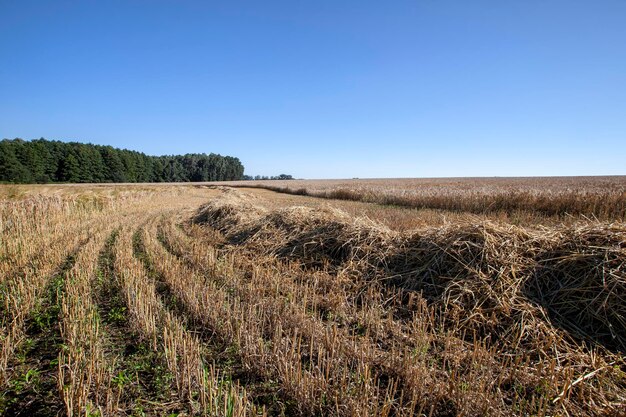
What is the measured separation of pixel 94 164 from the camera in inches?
3236

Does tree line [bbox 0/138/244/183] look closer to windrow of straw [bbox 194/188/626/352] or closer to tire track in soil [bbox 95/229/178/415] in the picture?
tire track in soil [bbox 95/229/178/415]

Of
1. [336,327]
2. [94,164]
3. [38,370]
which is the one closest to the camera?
[38,370]

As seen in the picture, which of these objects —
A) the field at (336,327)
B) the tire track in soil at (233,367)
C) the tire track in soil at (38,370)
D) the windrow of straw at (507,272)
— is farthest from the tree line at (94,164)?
the windrow of straw at (507,272)

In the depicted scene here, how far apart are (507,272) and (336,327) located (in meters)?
2.96

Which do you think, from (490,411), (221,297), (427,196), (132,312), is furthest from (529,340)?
(427,196)

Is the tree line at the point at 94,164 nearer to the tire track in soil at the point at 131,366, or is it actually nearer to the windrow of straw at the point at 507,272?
the tire track in soil at the point at 131,366

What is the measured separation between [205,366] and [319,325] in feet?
4.62

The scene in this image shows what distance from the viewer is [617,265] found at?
3854 mm

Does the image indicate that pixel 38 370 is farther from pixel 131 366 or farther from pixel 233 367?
pixel 233 367

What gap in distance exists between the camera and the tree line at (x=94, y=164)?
66.0m

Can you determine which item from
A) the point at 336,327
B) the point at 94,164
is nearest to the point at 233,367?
the point at 336,327

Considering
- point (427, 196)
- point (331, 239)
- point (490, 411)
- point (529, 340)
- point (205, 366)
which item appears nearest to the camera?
point (490, 411)

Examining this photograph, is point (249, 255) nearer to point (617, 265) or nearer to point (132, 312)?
point (132, 312)

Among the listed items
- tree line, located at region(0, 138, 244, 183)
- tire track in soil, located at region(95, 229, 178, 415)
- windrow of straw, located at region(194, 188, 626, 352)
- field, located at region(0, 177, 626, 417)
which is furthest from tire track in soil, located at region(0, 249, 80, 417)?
tree line, located at region(0, 138, 244, 183)
